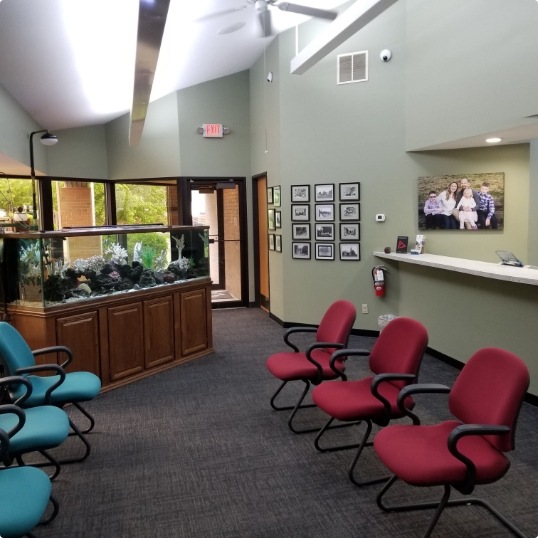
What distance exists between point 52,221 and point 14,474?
5.49 metres

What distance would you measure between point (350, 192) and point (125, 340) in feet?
10.9

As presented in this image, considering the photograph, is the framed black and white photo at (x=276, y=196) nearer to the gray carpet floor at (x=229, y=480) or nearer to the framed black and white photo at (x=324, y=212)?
the framed black and white photo at (x=324, y=212)

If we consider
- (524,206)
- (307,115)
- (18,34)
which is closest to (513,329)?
(524,206)

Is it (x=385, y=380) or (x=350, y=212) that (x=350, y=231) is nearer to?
(x=350, y=212)

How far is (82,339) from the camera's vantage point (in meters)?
4.35

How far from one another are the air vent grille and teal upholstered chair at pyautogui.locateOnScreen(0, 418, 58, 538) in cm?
549

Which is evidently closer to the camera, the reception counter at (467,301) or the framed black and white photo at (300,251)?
the reception counter at (467,301)

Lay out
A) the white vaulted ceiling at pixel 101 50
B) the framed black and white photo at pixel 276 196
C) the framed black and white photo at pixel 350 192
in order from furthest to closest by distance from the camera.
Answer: the framed black and white photo at pixel 276 196, the framed black and white photo at pixel 350 192, the white vaulted ceiling at pixel 101 50

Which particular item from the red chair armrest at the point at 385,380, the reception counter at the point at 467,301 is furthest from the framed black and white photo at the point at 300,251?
the red chair armrest at the point at 385,380

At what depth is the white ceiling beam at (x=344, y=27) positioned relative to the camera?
3.55m

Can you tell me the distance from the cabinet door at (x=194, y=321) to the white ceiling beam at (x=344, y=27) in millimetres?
2662

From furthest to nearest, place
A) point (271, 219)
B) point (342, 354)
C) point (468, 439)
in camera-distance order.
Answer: point (271, 219), point (342, 354), point (468, 439)

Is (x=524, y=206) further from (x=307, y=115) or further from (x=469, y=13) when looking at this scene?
(x=307, y=115)

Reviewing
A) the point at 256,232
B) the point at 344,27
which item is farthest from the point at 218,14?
the point at 256,232
